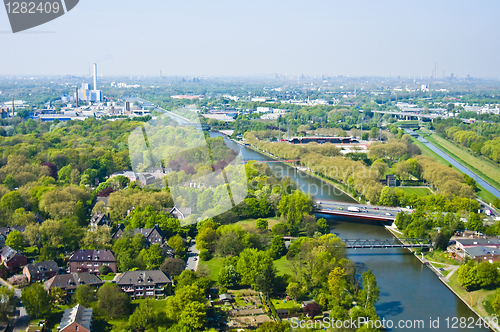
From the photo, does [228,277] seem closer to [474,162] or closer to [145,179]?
[145,179]

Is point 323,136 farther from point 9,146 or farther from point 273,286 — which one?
point 273,286

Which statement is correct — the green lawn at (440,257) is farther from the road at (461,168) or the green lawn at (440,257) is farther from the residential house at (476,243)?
the road at (461,168)

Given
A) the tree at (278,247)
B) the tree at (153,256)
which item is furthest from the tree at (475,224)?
the tree at (153,256)

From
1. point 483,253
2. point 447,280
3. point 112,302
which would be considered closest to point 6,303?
point 112,302

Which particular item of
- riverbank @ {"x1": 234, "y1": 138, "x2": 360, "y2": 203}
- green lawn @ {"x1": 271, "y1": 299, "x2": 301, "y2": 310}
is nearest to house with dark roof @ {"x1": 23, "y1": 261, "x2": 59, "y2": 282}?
green lawn @ {"x1": 271, "y1": 299, "x2": 301, "y2": 310}

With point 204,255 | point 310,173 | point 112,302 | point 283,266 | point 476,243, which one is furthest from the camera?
point 310,173

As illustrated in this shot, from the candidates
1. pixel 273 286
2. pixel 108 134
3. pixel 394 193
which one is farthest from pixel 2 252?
pixel 108 134
